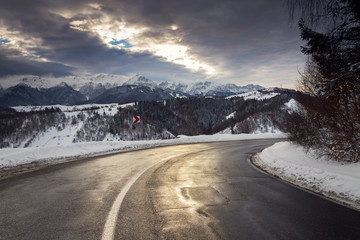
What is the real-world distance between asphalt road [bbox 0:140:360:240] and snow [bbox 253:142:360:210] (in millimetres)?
528

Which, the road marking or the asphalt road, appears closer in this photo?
the road marking

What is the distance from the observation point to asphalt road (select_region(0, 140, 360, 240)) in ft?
11.3

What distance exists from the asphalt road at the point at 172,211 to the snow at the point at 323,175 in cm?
53

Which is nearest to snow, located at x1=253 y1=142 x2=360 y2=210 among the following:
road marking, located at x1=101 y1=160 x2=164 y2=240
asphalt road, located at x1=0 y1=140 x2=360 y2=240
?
asphalt road, located at x1=0 y1=140 x2=360 y2=240

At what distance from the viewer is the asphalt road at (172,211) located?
3.45 meters

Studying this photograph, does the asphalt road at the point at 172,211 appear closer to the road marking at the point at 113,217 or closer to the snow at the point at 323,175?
the road marking at the point at 113,217

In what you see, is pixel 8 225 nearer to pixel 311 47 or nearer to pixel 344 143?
pixel 311 47

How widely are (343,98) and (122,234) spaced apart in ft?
25.7

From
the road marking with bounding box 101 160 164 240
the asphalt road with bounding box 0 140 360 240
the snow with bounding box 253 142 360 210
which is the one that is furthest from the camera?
the snow with bounding box 253 142 360 210

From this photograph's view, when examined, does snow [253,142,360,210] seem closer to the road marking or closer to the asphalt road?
the asphalt road

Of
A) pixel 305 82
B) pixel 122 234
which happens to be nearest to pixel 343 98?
pixel 305 82

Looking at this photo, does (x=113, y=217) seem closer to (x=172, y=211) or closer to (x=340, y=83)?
(x=172, y=211)

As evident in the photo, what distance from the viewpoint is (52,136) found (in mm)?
173000

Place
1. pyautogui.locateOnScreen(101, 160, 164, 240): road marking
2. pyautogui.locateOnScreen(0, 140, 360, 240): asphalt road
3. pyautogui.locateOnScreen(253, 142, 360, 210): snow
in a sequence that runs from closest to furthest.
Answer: pyautogui.locateOnScreen(101, 160, 164, 240): road marking
pyautogui.locateOnScreen(0, 140, 360, 240): asphalt road
pyautogui.locateOnScreen(253, 142, 360, 210): snow
